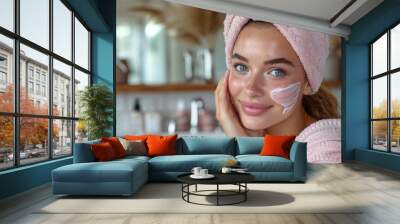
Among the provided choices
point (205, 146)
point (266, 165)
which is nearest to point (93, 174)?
point (205, 146)

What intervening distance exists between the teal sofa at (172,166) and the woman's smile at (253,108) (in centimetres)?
180

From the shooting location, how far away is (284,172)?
6.02 meters

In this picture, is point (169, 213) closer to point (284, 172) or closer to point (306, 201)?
point (306, 201)

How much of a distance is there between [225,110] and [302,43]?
218cm

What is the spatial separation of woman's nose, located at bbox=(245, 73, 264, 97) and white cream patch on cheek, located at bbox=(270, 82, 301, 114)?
0.27 meters

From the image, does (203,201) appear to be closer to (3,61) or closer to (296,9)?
(3,61)

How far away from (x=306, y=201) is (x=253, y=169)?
55.3 inches

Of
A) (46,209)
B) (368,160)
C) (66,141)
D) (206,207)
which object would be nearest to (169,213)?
(206,207)

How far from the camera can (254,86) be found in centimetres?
860

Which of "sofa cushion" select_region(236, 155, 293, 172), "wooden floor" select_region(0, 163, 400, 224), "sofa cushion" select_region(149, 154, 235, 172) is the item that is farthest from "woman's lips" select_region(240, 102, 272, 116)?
"wooden floor" select_region(0, 163, 400, 224)

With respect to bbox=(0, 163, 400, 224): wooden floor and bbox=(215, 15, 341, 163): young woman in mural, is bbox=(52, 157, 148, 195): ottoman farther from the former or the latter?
bbox=(215, 15, 341, 163): young woman in mural

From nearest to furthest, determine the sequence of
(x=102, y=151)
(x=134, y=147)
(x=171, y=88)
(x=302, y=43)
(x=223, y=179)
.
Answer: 1. (x=223, y=179)
2. (x=102, y=151)
3. (x=134, y=147)
4. (x=171, y=88)
5. (x=302, y=43)

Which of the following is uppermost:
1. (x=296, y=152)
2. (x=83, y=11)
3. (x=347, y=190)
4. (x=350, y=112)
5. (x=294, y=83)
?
(x=83, y=11)

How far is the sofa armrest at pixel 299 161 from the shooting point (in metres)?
6.03
